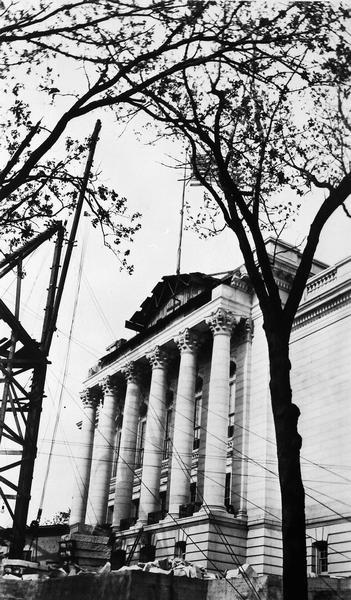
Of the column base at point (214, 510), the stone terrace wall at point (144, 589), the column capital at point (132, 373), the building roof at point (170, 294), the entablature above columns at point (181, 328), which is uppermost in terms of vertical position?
the building roof at point (170, 294)

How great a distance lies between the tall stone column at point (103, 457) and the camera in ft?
135

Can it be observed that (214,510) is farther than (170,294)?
No

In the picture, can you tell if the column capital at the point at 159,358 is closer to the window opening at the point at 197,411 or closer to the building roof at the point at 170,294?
the window opening at the point at 197,411

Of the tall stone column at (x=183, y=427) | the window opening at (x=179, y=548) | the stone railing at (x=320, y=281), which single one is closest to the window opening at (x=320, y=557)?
the window opening at (x=179, y=548)

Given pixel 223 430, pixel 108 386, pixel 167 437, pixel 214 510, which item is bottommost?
pixel 214 510

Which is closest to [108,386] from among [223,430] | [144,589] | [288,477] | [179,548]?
[223,430]

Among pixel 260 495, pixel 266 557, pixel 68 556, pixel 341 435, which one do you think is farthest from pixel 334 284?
pixel 68 556

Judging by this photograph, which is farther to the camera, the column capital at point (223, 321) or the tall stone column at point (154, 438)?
the tall stone column at point (154, 438)

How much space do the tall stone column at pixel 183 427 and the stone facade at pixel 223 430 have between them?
2.4 inches

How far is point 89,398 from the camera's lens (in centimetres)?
4778

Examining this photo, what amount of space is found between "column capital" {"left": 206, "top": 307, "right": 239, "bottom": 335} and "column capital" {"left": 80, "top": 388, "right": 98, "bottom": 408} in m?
16.4

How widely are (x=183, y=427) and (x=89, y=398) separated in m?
15.1

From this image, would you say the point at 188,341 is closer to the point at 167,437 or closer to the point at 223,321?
the point at 223,321

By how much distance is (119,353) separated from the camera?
A: 44531 millimetres
